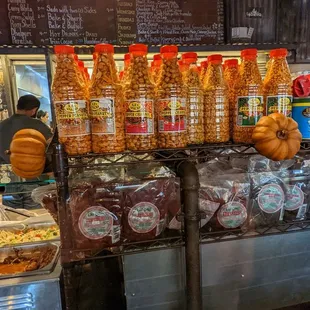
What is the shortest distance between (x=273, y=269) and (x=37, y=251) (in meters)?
1.13

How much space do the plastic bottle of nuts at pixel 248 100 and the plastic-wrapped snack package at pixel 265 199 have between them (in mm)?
218

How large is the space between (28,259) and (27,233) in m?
0.28

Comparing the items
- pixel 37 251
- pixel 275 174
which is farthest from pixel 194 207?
pixel 37 251

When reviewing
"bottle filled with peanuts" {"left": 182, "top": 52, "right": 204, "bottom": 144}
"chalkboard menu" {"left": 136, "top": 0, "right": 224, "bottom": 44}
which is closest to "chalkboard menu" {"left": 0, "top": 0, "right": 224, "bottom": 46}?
"chalkboard menu" {"left": 136, "top": 0, "right": 224, "bottom": 44}

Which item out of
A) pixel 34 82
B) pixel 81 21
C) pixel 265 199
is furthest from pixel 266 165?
pixel 34 82

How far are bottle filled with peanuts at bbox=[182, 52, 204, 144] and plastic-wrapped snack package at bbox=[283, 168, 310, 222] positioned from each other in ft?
1.46

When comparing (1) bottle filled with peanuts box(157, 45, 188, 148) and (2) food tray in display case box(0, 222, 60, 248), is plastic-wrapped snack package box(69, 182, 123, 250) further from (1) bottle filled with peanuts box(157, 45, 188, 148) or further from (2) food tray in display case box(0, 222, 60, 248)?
(2) food tray in display case box(0, 222, 60, 248)

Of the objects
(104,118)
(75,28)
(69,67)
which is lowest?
(104,118)

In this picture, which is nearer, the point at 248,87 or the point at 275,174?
the point at 248,87

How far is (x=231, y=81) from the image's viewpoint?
1.13 m

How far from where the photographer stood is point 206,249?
3.68 ft

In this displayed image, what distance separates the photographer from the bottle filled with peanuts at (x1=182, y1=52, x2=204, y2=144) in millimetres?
1026

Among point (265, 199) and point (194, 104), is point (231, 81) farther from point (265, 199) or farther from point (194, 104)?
point (265, 199)

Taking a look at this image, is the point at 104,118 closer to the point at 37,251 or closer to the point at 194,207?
the point at 194,207
